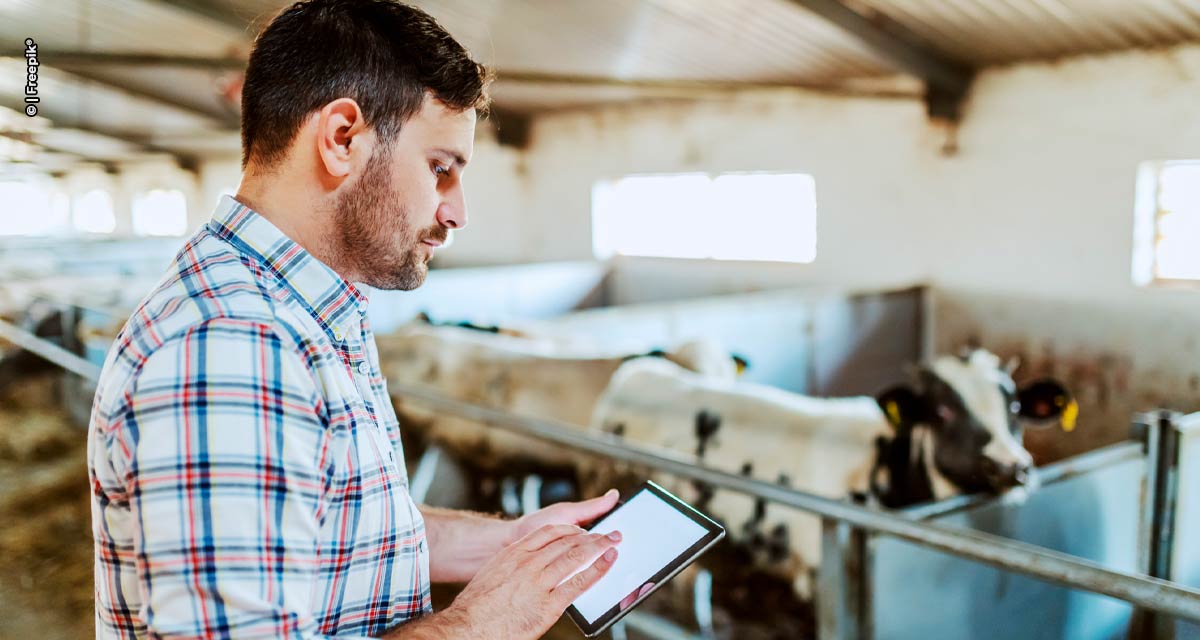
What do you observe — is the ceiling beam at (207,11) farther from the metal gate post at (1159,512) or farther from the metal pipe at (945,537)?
the metal gate post at (1159,512)

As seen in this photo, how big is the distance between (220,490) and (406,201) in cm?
34

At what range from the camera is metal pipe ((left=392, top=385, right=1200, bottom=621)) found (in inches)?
52.6

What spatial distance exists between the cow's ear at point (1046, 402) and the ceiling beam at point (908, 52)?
10.5ft

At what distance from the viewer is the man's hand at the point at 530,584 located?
0.90 meters

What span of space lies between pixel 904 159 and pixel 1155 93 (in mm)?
1900

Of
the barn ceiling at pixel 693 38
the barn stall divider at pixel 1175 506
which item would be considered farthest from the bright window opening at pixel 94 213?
the barn stall divider at pixel 1175 506

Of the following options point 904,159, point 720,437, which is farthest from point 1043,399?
point 904,159

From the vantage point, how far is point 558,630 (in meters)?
3.36

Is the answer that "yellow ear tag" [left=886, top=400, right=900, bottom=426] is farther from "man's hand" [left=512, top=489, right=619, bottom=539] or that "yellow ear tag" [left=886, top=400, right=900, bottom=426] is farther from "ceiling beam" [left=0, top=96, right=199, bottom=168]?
"ceiling beam" [left=0, top=96, right=199, bottom=168]

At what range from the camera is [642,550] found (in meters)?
1.10

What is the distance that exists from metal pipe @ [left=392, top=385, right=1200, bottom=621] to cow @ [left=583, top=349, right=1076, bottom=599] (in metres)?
0.90

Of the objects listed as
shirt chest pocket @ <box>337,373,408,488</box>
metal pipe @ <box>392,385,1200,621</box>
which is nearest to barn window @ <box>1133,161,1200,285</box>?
metal pipe @ <box>392,385,1200,621</box>

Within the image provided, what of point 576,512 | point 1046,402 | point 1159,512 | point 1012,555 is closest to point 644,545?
point 576,512

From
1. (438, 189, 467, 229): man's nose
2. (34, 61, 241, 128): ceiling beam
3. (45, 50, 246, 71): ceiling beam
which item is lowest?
(438, 189, 467, 229): man's nose
